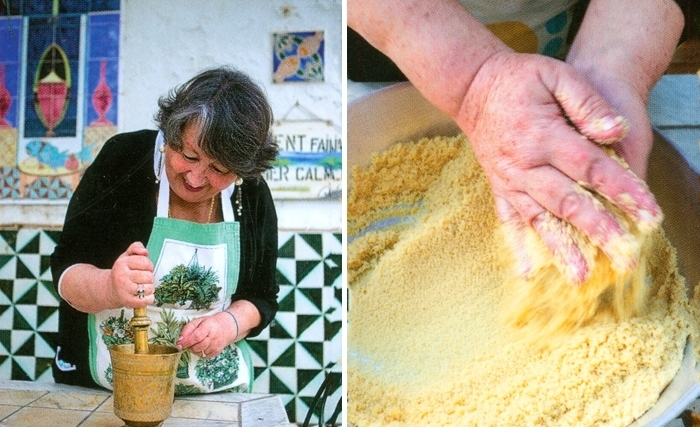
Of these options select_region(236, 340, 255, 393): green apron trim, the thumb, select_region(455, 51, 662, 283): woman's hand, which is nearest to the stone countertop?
select_region(236, 340, 255, 393): green apron trim

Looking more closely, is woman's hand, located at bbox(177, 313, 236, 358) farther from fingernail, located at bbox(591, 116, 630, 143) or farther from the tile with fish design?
fingernail, located at bbox(591, 116, 630, 143)

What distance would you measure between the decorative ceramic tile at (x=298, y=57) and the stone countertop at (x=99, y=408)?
89 centimetres

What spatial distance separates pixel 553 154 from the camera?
1617 millimetres

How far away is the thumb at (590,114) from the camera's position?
1607 millimetres

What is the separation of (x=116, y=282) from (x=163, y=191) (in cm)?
27

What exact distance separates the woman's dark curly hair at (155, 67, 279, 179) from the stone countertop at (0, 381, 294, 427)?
2.03 feet

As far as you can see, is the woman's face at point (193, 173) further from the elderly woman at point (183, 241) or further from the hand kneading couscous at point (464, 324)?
the hand kneading couscous at point (464, 324)

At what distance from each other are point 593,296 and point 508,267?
219mm

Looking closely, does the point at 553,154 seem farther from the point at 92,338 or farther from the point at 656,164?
the point at 92,338

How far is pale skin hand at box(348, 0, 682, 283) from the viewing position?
1588 mm

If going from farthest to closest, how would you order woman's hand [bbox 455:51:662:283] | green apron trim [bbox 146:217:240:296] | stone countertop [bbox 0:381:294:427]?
green apron trim [bbox 146:217:240:296] → stone countertop [bbox 0:381:294:427] → woman's hand [bbox 455:51:662:283]

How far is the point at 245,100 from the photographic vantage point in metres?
1.80

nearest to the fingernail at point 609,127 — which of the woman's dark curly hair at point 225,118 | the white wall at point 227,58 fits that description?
the white wall at point 227,58

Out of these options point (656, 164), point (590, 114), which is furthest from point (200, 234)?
point (656, 164)
